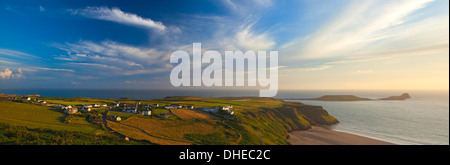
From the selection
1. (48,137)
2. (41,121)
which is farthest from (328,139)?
(41,121)

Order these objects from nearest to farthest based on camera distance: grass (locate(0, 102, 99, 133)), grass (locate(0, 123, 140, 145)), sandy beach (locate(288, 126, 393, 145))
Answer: grass (locate(0, 123, 140, 145)), grass (locate(0, 102, 99, 133)), sandy beach (locate(288, 126, 393, 145))

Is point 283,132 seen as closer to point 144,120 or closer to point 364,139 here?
point 364,139

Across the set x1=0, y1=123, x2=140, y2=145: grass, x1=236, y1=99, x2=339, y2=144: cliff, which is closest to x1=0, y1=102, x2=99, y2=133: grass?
x1=0, y1=123, x2=140, y2=145: grass

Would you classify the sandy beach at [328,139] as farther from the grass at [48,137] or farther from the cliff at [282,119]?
the grass at [48,137]

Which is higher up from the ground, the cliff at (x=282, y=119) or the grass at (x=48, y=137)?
the grass at (x=48, y=137)

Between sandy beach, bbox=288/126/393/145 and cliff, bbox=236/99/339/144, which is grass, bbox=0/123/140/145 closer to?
cliff, bbox=236/99/339/144

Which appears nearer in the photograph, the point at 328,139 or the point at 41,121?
the point at 41,121

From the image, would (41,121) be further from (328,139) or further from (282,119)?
(328,139)

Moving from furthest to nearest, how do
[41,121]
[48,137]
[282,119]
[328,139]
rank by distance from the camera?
1. [282,119]
2. [328,139]
3. [41,121]
4. [48,137]

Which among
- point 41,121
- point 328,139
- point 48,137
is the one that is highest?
point 41,121

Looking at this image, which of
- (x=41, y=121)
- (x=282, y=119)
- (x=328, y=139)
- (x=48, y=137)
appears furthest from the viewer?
(x=282, y=119)

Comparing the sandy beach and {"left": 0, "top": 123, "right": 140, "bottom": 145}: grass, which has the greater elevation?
{"left": 0, "top": 123, "right": 140, "bottom": 145}: grass

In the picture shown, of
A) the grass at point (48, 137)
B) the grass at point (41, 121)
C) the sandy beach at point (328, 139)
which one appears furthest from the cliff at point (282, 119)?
the grass at point (41, 121)

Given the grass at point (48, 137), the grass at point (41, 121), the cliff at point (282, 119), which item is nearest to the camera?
the grass at point (48, 137)
